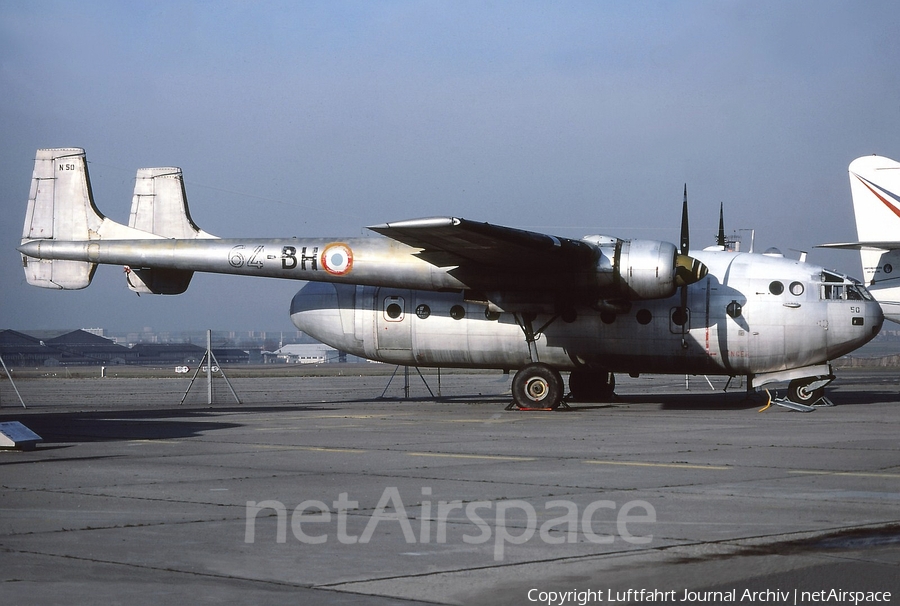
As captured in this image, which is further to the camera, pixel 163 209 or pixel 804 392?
pixel 163 209

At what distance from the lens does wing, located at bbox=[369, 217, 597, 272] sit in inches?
848

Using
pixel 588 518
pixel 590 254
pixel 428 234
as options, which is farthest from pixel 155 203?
pixel 588 518

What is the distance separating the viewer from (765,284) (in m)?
24.9

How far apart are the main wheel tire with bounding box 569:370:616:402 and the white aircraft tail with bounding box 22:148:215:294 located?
11336 mm

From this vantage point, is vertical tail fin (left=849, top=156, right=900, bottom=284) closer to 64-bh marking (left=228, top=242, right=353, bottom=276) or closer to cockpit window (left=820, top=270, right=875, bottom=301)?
cockpit window (left=820, top=270, right=875, bottom=301)

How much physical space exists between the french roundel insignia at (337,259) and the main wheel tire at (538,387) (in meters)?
5.15

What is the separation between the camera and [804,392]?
25484 millimetres

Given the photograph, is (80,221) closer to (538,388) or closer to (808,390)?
(538,388)

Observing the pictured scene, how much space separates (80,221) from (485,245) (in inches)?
496

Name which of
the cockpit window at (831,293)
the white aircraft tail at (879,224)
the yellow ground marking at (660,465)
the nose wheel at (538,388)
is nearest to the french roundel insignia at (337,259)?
the nose wheel at (538,388)

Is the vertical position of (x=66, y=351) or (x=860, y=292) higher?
(x=860, y=292)

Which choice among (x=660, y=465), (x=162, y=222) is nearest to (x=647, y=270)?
(x=660, y=465)

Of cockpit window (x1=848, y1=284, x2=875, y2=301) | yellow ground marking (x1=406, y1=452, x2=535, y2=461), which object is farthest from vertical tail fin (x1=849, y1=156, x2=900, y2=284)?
yellow ground marking (x1=406, y1=452, x2=535, y2=461)

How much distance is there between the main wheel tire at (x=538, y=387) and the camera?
25.0m
